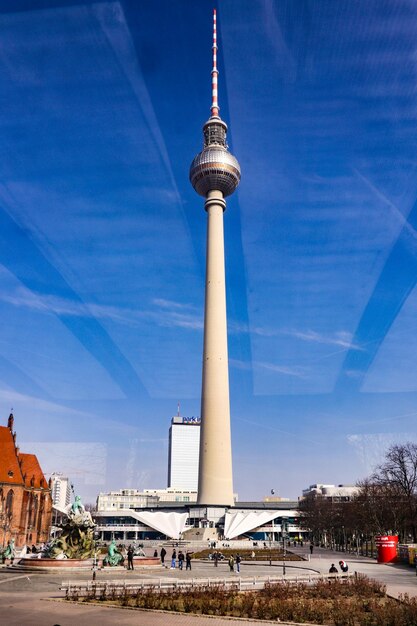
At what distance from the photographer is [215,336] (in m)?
99.8

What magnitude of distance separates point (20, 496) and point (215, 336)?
131 feet

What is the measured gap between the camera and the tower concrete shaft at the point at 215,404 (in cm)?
9544

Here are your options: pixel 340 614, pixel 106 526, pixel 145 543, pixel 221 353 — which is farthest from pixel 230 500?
pixel 340 614

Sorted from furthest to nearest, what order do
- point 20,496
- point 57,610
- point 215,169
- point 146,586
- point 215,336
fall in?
point 215,169 → point 215,336 → point 20,496 → point 146,586 → point 57,610

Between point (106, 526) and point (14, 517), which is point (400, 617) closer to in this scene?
point (14, 517)

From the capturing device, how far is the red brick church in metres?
79.4

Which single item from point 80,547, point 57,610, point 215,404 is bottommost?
point 57,610

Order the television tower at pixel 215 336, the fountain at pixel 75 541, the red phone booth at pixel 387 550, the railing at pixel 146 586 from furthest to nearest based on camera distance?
the television tower at pixel 215 336 < the red phone booth at pixel 387 550 < the fountain at pixel 75 541 < the railing at pixel 146 586

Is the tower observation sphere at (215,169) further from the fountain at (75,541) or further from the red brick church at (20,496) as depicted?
the fountain at (75,541)

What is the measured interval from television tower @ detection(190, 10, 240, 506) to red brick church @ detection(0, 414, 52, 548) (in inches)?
1025

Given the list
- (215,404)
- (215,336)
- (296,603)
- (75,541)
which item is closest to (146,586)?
(296,603)

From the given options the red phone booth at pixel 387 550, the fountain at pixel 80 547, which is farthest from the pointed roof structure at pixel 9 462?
the red phone booth at pixel 387 550

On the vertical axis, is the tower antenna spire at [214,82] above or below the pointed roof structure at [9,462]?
above

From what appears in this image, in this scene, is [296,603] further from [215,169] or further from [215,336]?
[215,169]
